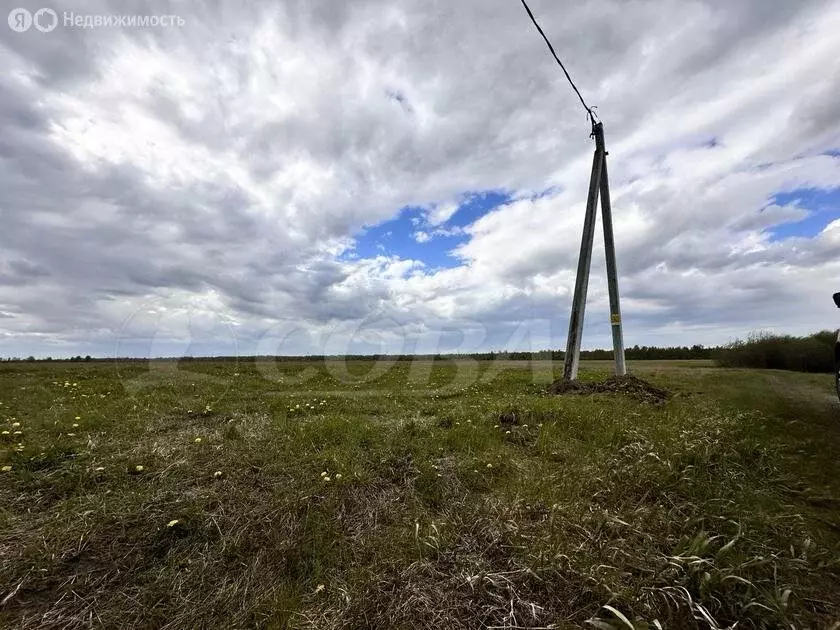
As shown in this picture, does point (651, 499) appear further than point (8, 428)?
No

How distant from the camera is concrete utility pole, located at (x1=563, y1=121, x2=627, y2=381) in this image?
1413cm

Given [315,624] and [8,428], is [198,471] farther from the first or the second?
[8,428]

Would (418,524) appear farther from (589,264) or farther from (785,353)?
(785,353)

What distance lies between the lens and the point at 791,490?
5.33 meters

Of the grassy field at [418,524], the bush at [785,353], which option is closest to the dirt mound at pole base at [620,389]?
the grassy field at [418,524]

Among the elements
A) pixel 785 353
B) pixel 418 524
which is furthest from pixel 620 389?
pixel 785 353

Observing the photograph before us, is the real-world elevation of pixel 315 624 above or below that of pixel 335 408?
below

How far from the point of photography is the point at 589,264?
14172 millimetres

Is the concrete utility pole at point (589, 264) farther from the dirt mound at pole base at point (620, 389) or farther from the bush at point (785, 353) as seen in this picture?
the bush at point (785, 353)

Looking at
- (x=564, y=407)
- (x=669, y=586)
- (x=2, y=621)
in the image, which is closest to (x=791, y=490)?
(x=669, y=586)

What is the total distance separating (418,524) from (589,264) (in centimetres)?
1158

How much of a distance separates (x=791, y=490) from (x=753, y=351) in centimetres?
2456

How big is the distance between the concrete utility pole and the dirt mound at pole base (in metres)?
0.81

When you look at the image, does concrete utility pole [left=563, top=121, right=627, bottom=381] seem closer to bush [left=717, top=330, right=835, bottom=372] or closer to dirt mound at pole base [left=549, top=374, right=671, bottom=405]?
dirt mound at pole base [left=549, top=374, right=671, bottom=405]
